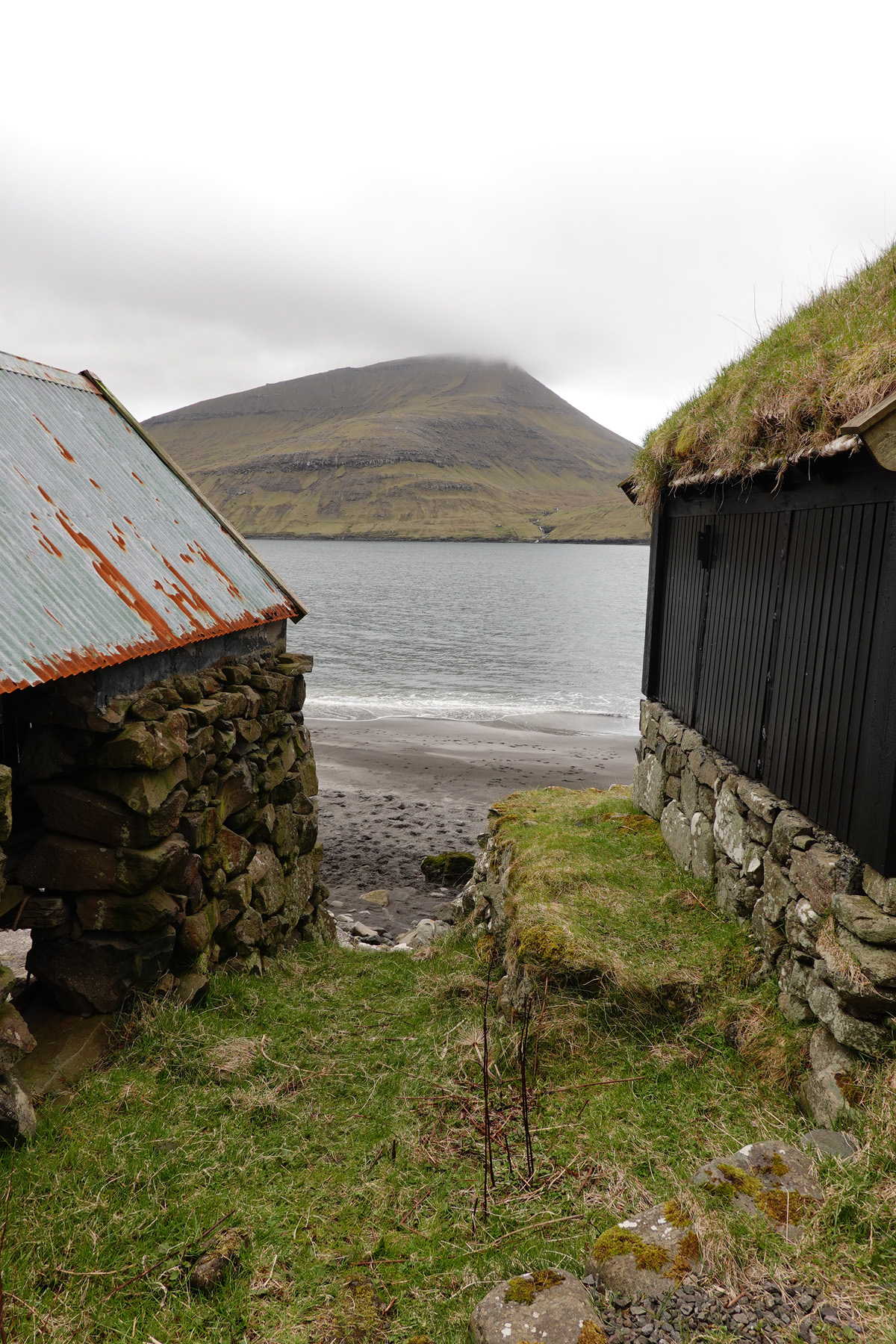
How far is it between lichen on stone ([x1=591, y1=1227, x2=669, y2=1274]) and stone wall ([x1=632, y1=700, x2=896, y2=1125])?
Result: 158cm

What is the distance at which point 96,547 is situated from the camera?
21.4ft

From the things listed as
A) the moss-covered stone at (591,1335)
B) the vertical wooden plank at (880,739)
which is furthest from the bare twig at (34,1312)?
the vertical wooden plank at (880,739)

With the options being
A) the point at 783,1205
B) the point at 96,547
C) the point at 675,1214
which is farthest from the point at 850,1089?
the point at 96,547

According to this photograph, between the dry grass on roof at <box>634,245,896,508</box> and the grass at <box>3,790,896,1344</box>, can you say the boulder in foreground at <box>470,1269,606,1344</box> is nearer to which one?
the grass at <box>3,790,896,1344</box>

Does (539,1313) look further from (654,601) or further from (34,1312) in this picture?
(654,601)

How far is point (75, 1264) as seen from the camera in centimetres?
398

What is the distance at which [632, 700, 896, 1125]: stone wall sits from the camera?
480 cm

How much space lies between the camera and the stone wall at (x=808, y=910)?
15.8 feet

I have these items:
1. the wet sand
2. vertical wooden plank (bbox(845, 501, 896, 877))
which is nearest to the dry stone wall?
vertical wooden plank (bbox(845, 501, 896, 877))

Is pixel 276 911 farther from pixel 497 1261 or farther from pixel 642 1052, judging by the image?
pixel 497 1261

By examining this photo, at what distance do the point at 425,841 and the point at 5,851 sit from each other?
12.9 m

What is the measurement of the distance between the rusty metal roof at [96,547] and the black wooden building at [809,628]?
475 cm

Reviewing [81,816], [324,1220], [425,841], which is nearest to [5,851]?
[81,816]

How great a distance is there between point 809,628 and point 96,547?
571 cm
